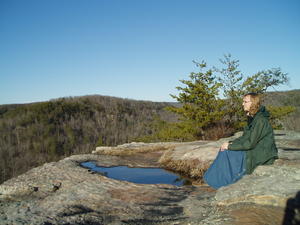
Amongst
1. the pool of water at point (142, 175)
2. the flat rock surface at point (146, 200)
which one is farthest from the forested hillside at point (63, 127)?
the flat rock surface at point (146, 200)

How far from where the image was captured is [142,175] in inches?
272

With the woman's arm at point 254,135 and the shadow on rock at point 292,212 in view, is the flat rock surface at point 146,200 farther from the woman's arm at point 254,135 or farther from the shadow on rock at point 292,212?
the woman's arm at point 254,135

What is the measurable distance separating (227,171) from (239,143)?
686 mm

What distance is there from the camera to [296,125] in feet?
88.3

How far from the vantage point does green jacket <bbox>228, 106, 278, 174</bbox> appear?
12.5 ft

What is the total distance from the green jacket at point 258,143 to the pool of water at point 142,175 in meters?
2.53

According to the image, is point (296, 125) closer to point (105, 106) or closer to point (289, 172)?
point (289, 172)

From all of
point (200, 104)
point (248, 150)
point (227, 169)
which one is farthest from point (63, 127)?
point (248, 150)

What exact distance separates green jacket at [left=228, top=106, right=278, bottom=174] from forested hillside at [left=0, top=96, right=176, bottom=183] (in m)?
41.2

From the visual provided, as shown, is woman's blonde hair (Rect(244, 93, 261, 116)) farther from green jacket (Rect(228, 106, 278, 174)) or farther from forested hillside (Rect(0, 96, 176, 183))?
forested hillside (Rect(0, 96, 176, 183))

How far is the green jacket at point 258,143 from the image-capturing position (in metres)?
3.81

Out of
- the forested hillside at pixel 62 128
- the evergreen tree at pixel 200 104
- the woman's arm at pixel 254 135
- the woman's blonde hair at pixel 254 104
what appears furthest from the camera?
the forested hillside at pixel 62 128

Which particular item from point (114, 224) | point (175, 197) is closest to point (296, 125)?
point (175, 197)

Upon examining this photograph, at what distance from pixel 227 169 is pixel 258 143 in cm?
78
